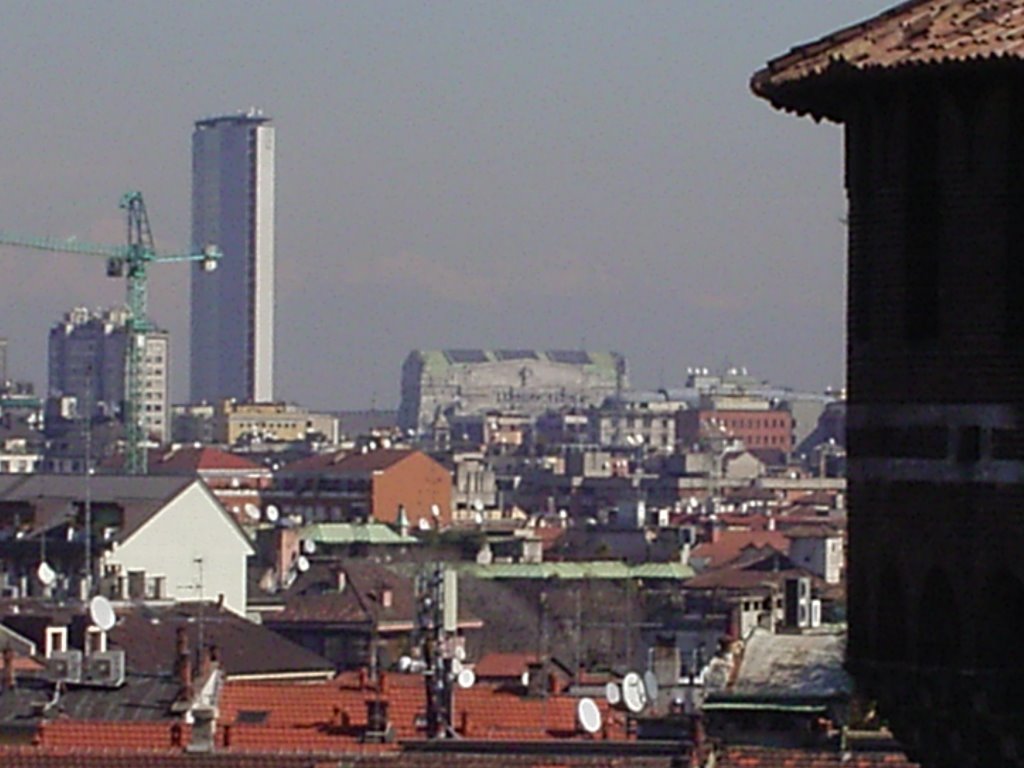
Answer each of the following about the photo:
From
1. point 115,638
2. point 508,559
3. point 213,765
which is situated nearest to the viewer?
point 213,765

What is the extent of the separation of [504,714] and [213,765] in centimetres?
1395

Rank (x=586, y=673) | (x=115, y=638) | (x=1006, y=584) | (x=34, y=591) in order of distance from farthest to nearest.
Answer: (x=34, y=591), (x=586, y=673), (x=115, y=638), (x=1006, y=584)

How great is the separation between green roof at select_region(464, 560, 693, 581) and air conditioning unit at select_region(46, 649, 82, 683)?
47.2 metres

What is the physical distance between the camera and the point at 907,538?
14211 millimetres

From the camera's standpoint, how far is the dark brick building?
548 inches

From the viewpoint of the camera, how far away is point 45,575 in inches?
3260

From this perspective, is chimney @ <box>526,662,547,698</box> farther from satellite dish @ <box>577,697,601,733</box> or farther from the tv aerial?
satellite dish @ <box>577,697,601,733</box>

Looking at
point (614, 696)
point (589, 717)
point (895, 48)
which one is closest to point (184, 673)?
point (614, 696)

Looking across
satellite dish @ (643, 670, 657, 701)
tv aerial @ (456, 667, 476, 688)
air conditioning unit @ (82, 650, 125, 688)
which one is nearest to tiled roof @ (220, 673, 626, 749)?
tv aerial @ (456, 667, 476, 688)

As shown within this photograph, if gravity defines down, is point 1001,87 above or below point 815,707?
above

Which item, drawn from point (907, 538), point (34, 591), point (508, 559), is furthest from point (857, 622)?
point (508, 559)

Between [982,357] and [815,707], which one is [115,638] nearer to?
[815,707]

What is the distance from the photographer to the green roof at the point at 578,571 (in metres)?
110

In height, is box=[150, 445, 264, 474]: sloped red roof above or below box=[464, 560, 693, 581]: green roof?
above
